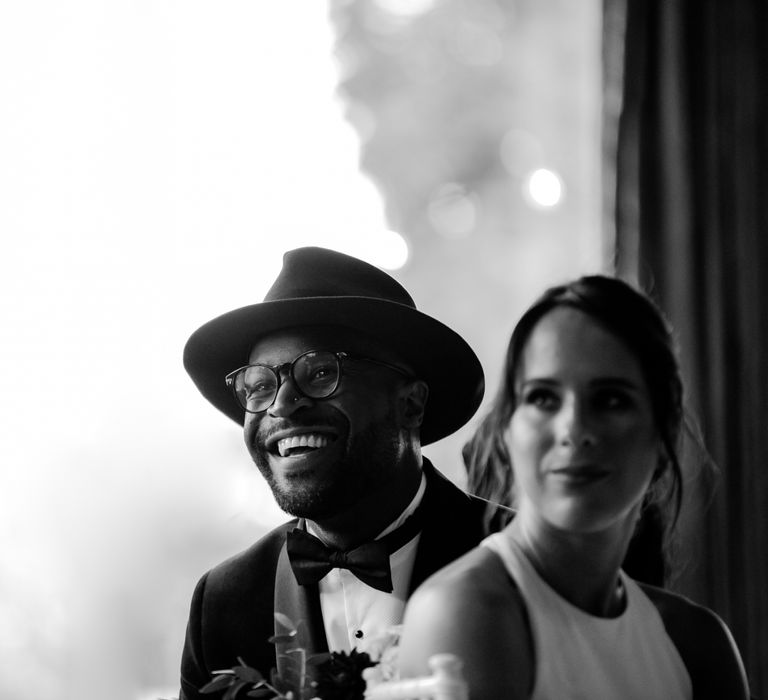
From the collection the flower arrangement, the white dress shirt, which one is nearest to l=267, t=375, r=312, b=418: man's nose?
the white dress shirt

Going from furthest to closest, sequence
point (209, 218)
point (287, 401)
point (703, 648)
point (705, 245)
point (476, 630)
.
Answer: point (705, 245) → point (209, 218) → point (287, 401) → point (703, 648) → point (476, 630)

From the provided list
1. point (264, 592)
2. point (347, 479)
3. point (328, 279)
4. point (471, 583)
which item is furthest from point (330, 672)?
point (328, 279)

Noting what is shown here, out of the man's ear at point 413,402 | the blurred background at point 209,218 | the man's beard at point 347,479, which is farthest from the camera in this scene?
the blurred background at point 209,218

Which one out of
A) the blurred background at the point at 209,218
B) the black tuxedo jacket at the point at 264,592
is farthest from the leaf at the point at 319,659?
the blurred background at the point at 209,218

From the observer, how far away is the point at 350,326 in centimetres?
158

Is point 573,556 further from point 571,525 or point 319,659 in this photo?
point 319,659

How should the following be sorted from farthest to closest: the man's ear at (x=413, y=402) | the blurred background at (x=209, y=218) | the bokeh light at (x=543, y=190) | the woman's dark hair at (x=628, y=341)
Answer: the bokeh light at (x=543, y=190)
the blurred background at (x=209, y=218)
the man's ear at (x=413, y=402)
the woman's dark hair at (x=628, y=341)

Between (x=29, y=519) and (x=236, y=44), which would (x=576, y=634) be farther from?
(x=236, y=44)

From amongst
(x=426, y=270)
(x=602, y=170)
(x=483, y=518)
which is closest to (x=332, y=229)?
(x=426, y=270)

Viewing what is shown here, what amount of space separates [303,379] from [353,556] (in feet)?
0.88

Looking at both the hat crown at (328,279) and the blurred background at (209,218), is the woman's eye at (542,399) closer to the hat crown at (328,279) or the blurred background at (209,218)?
the hat crown at (328,279)

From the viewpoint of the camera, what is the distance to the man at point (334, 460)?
4.90 feet

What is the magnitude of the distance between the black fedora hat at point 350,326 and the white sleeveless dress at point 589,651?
0.58 m

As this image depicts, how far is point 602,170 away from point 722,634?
1814 millimetres
